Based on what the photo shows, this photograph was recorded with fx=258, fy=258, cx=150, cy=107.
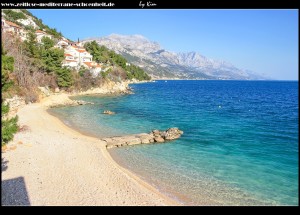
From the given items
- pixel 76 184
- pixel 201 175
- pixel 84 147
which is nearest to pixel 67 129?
pixel 84 147

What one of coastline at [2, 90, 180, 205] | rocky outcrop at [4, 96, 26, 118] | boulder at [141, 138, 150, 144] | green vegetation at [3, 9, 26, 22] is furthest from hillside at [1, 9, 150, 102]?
boulder at [141, 138, 150, 144]

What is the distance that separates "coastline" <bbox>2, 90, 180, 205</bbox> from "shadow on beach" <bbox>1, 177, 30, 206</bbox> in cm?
5

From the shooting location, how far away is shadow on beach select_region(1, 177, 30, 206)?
12.8 metres

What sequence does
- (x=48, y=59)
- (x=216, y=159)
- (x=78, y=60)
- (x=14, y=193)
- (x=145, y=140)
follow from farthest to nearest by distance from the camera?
1. (x=78, y=60)
2. (x=48, y=59)
3. (x=145, y=140)
4. (x=216, y=159)
5. (x=14, y=193)

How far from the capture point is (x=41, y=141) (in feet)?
82.0

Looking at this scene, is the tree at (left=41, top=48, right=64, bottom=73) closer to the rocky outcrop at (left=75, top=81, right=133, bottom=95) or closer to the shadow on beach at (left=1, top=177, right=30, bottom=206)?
the rocky outcrop at (left=75, top=81, right=133, bottom=95)

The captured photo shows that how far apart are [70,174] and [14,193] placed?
4060mm

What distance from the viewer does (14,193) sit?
13688 mm

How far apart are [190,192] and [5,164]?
1248 centimetres

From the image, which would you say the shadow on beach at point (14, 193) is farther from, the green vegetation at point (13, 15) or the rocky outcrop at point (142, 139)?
the green vegetation at point (13, 15)

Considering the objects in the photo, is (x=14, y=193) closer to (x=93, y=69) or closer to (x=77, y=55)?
(x=93, y=69)

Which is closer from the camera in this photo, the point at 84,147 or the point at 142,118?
the point at 84,147

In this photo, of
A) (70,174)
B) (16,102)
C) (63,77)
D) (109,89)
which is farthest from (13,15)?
(70,174)

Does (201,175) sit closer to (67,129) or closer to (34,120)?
(67,129)
